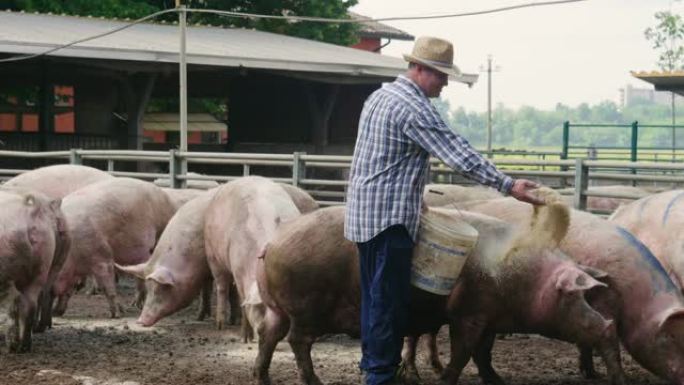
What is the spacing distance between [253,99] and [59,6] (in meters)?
6.53

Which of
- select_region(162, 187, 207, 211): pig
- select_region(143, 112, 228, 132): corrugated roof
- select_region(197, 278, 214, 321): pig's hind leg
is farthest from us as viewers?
select_region(143, 112, 228, 132): corrugated roof

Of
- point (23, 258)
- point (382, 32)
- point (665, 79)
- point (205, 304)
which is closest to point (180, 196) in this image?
point (205, 304)

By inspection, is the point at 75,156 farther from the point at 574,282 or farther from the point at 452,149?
the point at 452,149

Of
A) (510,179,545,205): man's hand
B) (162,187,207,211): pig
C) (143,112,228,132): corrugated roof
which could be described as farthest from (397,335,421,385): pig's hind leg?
(143,112,228,132): corrugated roof

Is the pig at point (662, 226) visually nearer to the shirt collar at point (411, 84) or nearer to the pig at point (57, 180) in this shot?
the shirt collar at point (411, 84)

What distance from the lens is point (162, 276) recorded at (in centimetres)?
936

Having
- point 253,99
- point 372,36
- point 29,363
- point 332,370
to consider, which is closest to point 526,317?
point 332,370

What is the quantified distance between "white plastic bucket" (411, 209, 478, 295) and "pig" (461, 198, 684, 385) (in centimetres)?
88

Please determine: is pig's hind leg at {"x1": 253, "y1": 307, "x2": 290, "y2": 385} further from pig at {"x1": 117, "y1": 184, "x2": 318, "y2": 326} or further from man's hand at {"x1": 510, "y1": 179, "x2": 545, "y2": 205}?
pig at {"x1": 117, "y1": 184, "x2": 318, "y2": 326}

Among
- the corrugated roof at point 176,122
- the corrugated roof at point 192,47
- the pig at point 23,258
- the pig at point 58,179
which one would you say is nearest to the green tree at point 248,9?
the corrugated roof at point 192,47

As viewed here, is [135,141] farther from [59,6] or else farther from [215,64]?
[59,6]

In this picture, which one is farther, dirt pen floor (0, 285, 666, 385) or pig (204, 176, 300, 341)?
pig (204, 176, 300, 341)

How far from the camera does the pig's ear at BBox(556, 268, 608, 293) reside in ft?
21.1

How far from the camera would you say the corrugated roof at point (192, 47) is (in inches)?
731
